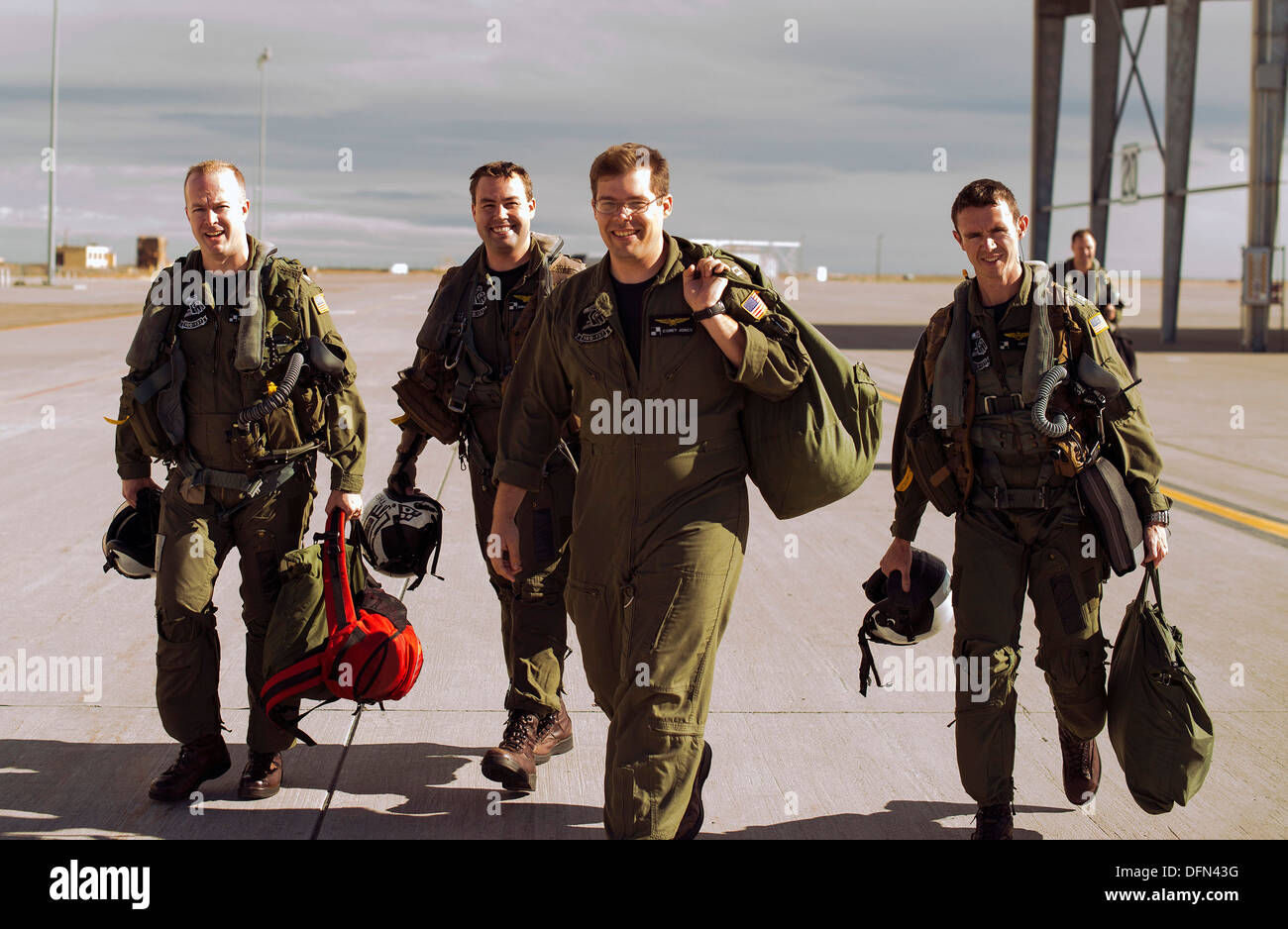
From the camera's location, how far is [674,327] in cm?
353

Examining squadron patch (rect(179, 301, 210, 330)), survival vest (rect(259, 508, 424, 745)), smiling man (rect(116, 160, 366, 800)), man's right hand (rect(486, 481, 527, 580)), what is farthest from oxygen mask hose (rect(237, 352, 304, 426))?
man's right hand (rect(486, 481, 527, 580))

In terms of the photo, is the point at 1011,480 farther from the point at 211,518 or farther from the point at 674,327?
the point at 211,518

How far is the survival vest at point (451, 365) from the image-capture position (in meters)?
4.70

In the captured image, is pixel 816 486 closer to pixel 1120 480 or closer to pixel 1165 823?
pixel 1120 480

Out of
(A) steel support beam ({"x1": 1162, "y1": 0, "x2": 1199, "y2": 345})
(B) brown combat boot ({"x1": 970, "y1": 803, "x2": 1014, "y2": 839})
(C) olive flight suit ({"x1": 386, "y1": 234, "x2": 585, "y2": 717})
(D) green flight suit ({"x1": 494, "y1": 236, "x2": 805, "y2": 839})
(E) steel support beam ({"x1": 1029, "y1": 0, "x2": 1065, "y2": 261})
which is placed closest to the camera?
(D) green flight suit ({"x1": 494, "y1": 236, "x2": 805, "y2": 839})

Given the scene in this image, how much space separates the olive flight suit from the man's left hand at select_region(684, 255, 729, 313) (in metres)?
1.18

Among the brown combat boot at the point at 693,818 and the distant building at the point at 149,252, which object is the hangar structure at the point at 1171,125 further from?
the distant building at the point at 149,252

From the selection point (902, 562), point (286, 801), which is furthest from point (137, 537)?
point (902, 562)

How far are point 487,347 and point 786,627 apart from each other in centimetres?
240

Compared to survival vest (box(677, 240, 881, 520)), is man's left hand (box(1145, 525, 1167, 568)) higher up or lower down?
lower down

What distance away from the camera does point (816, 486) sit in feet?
11.8

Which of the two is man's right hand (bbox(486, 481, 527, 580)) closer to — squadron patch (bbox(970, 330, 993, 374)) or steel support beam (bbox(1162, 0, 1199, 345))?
squadron patch (bbox(970, 330, 993, 374))

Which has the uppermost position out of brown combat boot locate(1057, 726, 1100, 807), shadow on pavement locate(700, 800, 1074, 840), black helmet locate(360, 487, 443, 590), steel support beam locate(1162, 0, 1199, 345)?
steel support beam locate(1162, 0, 1199, 345)

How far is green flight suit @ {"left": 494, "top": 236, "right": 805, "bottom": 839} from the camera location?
3369 mm
